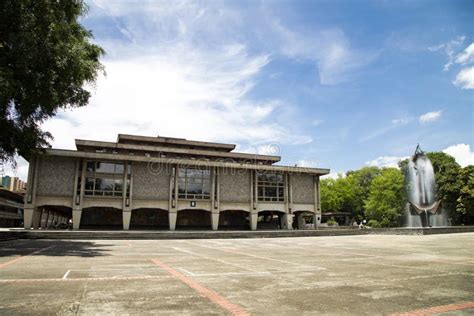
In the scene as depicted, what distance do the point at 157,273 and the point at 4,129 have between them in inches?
528

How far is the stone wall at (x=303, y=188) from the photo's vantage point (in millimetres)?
50575

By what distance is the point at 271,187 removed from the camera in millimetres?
49438

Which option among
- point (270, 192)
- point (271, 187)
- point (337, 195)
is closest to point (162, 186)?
point (270, 192)

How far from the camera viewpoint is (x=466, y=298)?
642cm

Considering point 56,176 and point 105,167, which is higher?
point 105,167

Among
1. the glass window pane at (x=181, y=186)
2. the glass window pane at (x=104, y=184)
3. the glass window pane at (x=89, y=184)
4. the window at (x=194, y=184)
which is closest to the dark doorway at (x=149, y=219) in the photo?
the glass window pane at (x=181, y=186)

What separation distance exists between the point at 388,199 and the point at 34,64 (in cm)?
6259

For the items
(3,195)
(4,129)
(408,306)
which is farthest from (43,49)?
(3,195)

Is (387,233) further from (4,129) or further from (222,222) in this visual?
(4,129)

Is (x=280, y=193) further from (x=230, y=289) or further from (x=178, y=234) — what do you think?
(x=230, y=289)

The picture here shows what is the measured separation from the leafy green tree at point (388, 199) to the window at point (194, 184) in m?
36.1

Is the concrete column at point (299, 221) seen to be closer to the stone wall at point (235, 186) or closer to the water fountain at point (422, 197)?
the stone wall at point (235, 186)

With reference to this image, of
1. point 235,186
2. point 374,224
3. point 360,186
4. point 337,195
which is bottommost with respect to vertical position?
point 374,224

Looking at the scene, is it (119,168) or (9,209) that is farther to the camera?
(9,209)
